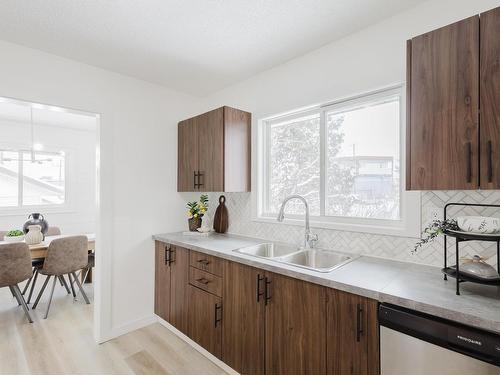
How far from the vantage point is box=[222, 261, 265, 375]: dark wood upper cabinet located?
5.80ft

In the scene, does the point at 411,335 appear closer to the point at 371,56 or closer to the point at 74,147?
the point at 371,56

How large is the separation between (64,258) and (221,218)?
6.15 feet

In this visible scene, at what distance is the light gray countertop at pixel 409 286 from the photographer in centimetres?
105

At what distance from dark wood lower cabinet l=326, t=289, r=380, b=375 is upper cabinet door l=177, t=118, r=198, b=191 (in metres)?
1.80

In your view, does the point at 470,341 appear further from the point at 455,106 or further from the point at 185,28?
the point at 185,28

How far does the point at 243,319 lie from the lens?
1872 millimetres

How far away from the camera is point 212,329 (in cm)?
211

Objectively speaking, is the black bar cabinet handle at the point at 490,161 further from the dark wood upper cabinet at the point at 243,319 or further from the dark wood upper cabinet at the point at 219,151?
the dark wood upper cabinet at the point at 219,151

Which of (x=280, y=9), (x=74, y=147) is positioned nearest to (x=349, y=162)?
(x=280, y=9)

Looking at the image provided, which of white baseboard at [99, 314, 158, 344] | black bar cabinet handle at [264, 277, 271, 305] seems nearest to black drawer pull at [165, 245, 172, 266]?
white baseboard at [99, 314, 158, 344]

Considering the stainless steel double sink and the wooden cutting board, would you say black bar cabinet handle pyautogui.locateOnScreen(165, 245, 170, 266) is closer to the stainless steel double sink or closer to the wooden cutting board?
the wooden cutting board

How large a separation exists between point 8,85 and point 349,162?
8.70ft

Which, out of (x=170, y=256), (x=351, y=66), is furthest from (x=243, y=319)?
(x=351, y=66)

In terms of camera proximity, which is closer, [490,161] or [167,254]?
[490,161]
